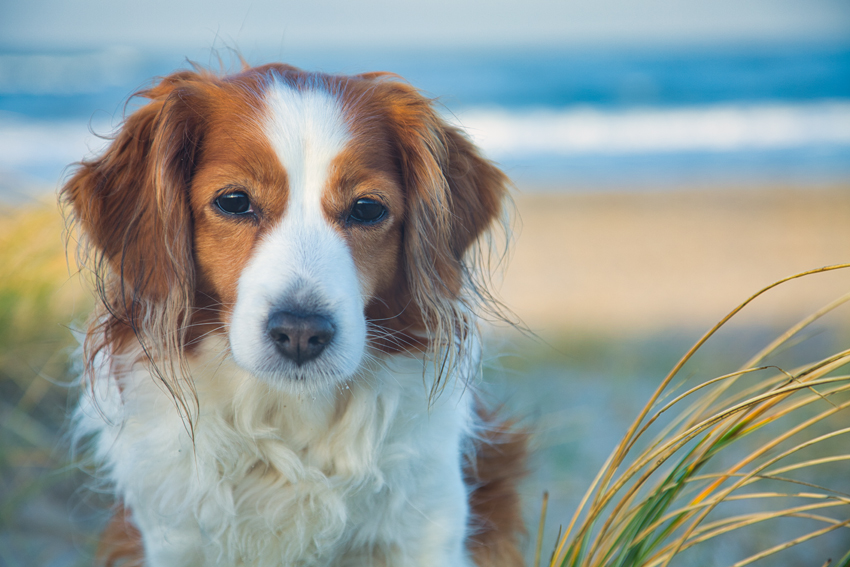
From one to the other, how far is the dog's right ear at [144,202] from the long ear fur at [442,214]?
0.62 meters

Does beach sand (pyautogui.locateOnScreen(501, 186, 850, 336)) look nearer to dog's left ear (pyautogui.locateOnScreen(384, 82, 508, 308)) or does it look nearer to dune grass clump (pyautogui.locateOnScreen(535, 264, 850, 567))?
dog's left ear (pyautogui.locateOnScreen(384, 82, 508, 308))

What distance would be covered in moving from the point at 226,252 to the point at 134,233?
0.27 metres

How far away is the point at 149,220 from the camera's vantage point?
1830mm

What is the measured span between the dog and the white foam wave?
10.9 metres

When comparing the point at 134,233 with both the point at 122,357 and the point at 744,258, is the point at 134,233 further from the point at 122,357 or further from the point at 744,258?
the point at 744,258

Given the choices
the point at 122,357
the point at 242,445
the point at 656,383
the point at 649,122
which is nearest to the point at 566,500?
the point at 656,383

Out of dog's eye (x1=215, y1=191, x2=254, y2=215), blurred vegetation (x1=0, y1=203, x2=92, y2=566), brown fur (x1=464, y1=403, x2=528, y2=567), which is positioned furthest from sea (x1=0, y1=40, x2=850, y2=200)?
dog's eye (x1=215, y1=191, x2=254, y2=215)

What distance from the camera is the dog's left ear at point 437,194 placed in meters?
1.98

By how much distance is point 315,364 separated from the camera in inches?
67.9

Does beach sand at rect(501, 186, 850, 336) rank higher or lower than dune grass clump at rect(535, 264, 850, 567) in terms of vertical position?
lower

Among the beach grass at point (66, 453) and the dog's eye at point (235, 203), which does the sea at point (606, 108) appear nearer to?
the beach grass at point (66, 453)

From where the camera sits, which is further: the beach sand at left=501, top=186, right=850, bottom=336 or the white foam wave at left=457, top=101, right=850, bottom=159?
the white foam wave at left=457, top=101, right=850, bottom=159

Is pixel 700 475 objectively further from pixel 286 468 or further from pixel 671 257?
pixel 671 257

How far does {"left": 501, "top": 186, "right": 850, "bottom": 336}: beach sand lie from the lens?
5.82 m
